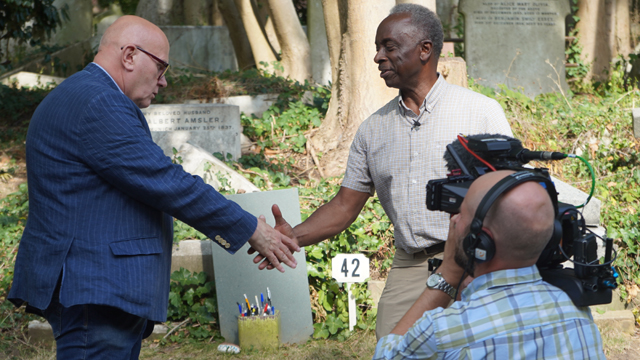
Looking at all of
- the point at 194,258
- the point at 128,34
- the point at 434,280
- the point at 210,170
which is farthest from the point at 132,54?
the point at 210,170

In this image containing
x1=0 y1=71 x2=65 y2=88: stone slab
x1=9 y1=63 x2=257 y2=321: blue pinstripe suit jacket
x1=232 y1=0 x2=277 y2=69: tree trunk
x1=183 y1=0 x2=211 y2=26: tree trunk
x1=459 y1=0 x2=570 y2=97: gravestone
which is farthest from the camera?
x1=183 y1=0 x2=211 y2=26: tree trunk

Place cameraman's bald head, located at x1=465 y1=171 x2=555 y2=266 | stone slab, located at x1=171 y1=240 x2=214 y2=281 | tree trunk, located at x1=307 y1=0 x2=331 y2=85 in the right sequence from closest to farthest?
cameraman's bald head, located at x1=465 y1=171 x2=555 y2=266 → stone slab, located at x1=171 y1=240 x2=214 y2=281 → tree trunk, located at x1=307 y1=0 x2=331 y2=85

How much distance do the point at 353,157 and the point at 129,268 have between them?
4.35ft

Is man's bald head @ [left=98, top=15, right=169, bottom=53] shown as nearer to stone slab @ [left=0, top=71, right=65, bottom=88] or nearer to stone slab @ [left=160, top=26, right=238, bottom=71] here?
stone slab @ [left=0, top=71, right=65, bottom=88]

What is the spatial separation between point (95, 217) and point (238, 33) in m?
10.6

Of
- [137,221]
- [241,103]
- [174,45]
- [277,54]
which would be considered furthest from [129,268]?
[174,45]

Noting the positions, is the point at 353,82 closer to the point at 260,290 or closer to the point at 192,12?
the point at 260,290

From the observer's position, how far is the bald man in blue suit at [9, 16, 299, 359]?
2459 mm

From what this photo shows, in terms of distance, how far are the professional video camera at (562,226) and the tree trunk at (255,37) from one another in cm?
943

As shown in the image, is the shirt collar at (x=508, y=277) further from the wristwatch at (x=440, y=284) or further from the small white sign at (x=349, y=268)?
the small white sign at (x=349, y=268)

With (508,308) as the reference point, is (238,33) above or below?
above

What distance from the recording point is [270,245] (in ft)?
9.98

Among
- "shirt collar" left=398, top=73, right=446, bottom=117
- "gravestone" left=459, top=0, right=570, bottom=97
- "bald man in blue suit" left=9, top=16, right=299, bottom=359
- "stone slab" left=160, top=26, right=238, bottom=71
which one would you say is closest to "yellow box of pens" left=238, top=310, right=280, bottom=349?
"bald man in blue suit" left=9, top=16, right=299, bottom=359

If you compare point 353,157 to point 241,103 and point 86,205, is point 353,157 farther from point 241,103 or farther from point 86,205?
point 241,103
